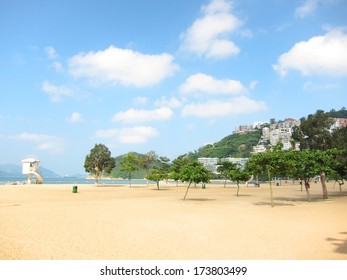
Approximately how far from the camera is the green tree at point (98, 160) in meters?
73.5

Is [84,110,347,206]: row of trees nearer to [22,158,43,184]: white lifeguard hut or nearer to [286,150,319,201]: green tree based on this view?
[286,150,319,201]: green tree

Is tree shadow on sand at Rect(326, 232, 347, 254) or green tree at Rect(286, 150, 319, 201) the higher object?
green tree at Rect(286, 150, 319, 201)

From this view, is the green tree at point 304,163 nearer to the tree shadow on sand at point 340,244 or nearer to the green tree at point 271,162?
the green tree at point 271,162

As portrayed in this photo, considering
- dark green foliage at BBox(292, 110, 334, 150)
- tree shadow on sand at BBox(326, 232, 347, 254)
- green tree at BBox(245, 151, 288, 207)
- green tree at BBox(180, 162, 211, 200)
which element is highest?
dark green foliage at BBox(292, 110, 334, 150)

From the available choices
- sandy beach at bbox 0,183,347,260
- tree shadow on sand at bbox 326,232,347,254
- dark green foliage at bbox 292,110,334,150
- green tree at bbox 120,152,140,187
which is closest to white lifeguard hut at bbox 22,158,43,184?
green tree at bbox 120,152,140,187

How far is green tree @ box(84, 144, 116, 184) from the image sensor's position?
73500 millimetres

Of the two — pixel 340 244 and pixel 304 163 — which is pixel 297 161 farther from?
pixel 340 244

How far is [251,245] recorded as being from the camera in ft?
40.2

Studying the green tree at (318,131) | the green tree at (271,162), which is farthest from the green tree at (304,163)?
the green tree at (318,131)

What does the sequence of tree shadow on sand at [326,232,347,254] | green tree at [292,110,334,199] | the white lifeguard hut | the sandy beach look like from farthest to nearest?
1. the white lifeguard hut
2. green tree at [292,110,334,199]
3. tree shadow on sand at [326,232,347,254]
4. the sandy beach

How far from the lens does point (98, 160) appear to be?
241ft
